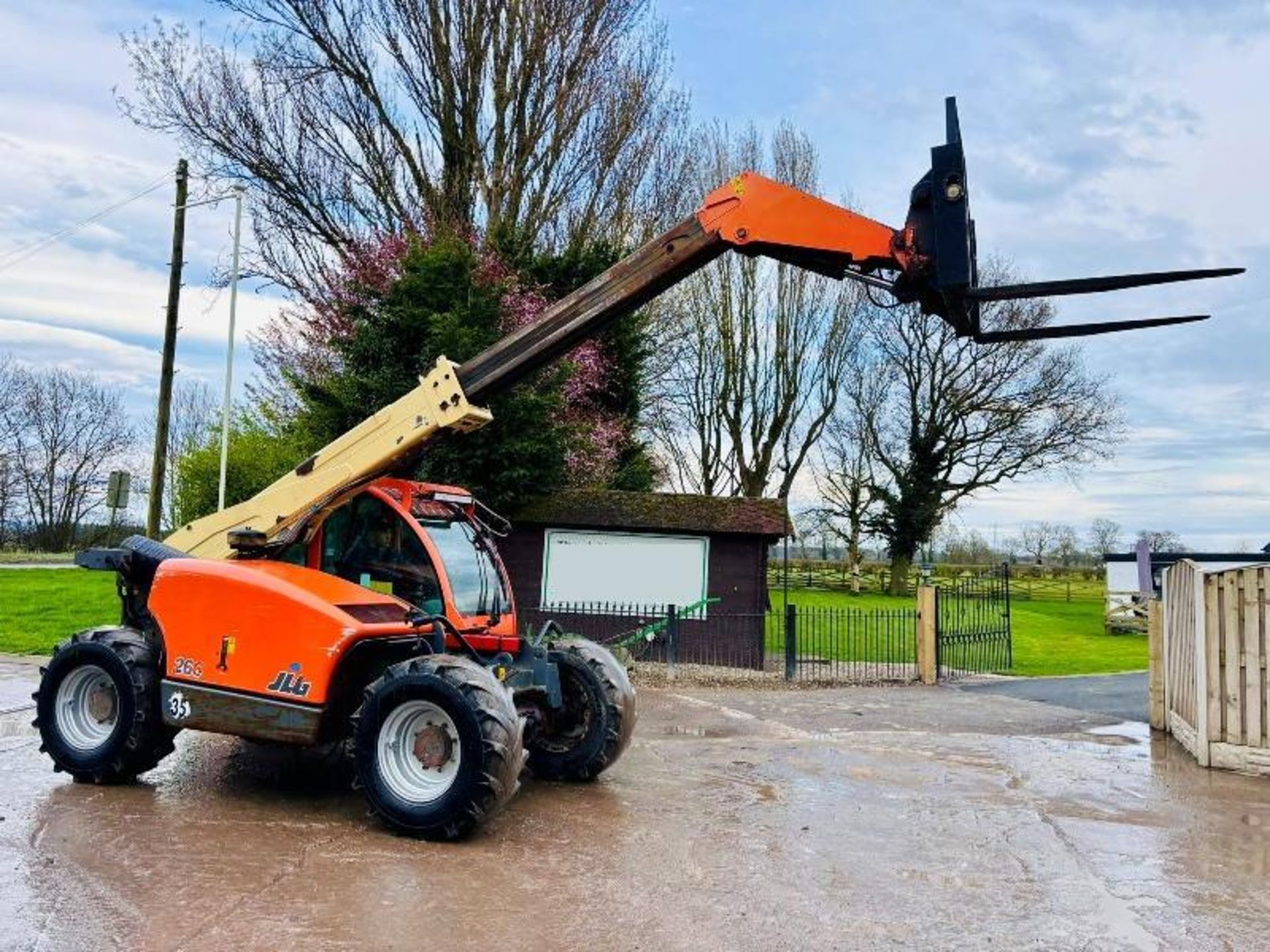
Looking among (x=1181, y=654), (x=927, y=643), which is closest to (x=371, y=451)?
(x=1181, y=654)

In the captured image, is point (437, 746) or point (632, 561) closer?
point (437, 746)

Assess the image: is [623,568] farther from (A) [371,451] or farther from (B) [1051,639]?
(B) [1051,639]

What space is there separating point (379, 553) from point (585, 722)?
2124 millimetres

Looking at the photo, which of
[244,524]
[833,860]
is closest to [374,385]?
[244,524]

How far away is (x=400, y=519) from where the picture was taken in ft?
25.8

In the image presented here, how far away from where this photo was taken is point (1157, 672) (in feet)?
40.5

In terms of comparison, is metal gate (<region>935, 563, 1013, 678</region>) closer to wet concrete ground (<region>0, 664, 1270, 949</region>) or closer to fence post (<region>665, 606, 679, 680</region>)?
fence post (<region>665, 606, 679, 680</region>)

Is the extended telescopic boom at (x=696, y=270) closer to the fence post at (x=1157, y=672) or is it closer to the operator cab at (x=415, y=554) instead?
the operator cab at (x=415, y=554)

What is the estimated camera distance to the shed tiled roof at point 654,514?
1784cm

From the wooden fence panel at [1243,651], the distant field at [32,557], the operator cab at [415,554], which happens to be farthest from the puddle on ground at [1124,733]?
the distant field at [32,557]

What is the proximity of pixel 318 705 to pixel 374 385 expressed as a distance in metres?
11.2

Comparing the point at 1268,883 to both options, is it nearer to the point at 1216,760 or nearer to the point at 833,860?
the point at 833,860

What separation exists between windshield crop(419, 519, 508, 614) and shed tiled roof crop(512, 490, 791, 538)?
956 centimetres

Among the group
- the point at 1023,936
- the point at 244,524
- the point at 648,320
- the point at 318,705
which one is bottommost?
the point at 1023,936
